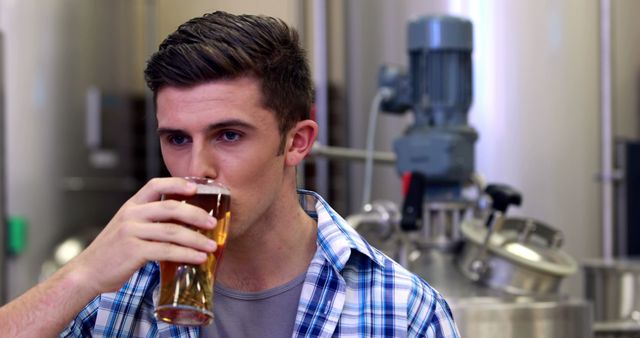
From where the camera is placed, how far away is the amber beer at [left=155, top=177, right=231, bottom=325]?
4.44 ft

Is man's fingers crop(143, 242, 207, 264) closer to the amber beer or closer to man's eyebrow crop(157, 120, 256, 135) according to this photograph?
the amber beer

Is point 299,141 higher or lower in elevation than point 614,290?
higher

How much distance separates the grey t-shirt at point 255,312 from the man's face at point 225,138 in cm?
12

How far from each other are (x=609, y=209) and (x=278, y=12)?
1647 millimetres

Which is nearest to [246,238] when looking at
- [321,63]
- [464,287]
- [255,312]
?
[255,312]

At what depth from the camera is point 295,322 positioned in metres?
1.64

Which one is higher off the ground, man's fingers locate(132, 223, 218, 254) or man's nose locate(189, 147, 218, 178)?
man's nose locate(189, 147, 218, 178)

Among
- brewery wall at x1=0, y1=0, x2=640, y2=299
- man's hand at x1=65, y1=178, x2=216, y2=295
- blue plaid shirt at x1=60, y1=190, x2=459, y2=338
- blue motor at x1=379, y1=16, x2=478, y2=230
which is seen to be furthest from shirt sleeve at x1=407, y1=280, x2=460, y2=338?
brewery wall at x1=0, y1=0, x2=640, y2=299

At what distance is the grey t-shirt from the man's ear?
18 centimetres

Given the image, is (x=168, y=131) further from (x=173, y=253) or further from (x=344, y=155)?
(x=344, y=155)

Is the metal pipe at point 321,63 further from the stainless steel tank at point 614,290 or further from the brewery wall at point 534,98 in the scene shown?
the stainless steel tank at point 614,290

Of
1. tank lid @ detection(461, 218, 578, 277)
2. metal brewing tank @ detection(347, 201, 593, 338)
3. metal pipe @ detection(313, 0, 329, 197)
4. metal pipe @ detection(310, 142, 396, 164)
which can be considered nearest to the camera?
metal brewing tank @ detection(347, 201, 593, 338)

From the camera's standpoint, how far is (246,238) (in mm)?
1728

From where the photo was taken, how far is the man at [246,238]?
1510 millimetres
